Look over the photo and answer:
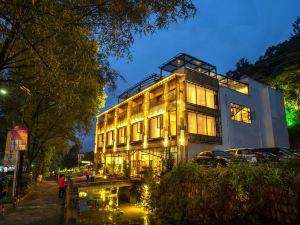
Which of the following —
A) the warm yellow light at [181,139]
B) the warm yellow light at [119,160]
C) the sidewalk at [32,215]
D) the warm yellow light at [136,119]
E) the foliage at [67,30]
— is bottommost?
the sidewalk at [32,215]

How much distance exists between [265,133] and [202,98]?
37.9ft

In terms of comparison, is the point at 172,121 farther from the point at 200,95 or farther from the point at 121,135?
the point at 121,135

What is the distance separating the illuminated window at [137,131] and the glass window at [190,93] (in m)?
9.20

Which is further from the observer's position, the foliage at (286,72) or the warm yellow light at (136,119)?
the foliage at (286,72)

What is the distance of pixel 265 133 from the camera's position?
3275 cm

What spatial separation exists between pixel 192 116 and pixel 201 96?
298 centimetres

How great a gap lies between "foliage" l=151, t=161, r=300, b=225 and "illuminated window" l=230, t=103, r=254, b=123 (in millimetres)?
18420

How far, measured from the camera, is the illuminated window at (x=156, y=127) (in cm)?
2897

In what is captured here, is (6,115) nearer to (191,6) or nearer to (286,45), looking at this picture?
(191,6)

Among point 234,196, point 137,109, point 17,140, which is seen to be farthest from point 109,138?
point 234,196

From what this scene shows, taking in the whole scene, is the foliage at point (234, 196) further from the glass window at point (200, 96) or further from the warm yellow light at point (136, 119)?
the warm yellow light at point (136, 119)

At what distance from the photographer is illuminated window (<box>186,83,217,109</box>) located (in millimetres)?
26734

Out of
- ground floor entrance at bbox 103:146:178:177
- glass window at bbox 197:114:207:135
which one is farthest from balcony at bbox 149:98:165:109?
ground floor entrance at bbox 103:146:178:177

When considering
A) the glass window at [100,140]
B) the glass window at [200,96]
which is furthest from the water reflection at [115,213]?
the glass window at [100,140]
